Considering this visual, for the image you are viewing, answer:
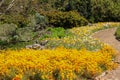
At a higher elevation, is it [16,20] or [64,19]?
[16,20]

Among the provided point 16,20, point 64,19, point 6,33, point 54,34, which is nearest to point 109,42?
point 54,34

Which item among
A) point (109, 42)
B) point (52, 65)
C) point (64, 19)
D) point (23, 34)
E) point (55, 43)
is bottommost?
point (64, 19)

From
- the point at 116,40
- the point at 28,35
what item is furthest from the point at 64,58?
the point at 116,40

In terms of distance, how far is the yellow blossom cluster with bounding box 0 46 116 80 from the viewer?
374 inches

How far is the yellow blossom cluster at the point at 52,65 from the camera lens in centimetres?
949

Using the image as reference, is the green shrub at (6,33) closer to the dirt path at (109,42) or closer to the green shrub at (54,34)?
the green shrub at (54,34)

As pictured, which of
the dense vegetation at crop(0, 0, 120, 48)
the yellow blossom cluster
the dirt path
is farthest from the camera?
the dense vegetation at crop(0, 0, 120, 48)

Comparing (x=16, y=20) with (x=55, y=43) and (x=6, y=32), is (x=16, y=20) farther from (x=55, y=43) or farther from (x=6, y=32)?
(x=55, y=43)

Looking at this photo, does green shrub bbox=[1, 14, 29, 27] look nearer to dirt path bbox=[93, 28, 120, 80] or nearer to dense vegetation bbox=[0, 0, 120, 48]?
dense vegetation bbox=[0, 0, 120, 48]

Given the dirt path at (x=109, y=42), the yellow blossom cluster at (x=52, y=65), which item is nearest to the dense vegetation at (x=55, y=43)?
the yellow blossom cluster at (x=52, y=65)

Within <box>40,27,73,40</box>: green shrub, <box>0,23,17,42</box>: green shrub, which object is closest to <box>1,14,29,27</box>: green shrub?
<box>40,27,73,40</box>: green shrub

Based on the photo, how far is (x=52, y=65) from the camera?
9.87 m

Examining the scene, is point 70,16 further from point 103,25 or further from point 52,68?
point 52,68

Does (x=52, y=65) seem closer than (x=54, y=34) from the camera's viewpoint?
Yes
